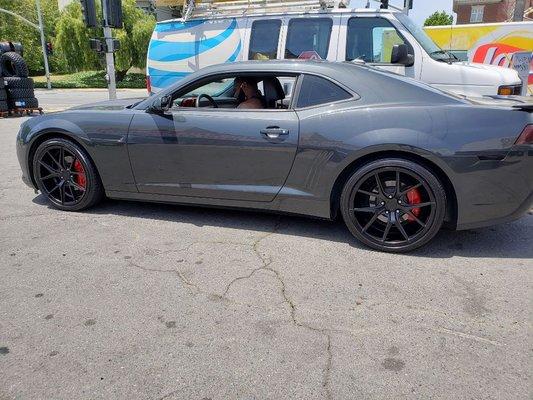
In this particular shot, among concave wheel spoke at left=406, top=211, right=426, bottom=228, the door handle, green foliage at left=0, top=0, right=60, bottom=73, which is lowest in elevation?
concave wheel spoke at left=406, top=211, right=426, bottom=228

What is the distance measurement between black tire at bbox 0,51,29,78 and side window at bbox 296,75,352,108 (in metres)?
13.1

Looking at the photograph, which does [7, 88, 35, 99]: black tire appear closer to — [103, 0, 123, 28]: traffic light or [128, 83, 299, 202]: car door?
[103, 0, 123, 28]: traffic light

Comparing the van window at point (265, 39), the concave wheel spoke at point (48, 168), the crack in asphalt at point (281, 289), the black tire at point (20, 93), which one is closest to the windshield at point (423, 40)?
the van window at point (265, 39)

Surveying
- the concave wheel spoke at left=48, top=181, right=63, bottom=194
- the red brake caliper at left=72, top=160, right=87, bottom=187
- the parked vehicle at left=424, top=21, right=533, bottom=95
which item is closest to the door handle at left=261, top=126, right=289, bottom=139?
the red brake caliper at left=72, top=160, right=87, bottom=187

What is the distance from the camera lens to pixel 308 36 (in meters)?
6.88

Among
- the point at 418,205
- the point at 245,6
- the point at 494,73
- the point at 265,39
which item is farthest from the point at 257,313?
the point at 245,6

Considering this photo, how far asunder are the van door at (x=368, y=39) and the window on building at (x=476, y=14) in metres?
54.0

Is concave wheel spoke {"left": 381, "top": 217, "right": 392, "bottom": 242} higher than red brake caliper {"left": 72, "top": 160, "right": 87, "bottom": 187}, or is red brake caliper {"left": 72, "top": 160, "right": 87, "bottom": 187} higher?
red brake caliper {"left": 72, "top": 160, "right": 87, "bottom": 187}

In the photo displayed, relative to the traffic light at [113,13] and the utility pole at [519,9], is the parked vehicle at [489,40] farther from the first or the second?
the traffic light at [113,13]

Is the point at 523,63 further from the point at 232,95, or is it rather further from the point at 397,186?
the point at 397,186

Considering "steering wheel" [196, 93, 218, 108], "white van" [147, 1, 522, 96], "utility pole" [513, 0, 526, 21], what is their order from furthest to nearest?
"utility pole" [513, 0, 526, 21], "white van" [147, 1, 522, 96], "steering wheel" [196, 93, 218, 108]

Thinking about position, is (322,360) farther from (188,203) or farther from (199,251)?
(188,203)

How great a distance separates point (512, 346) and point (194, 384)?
1.68 metres

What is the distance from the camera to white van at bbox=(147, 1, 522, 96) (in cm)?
612
